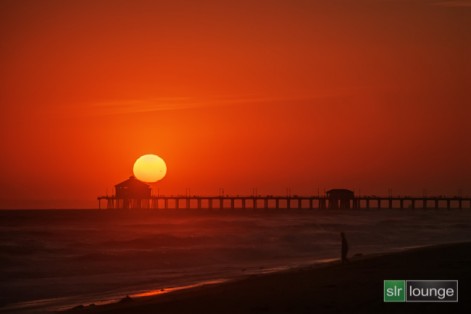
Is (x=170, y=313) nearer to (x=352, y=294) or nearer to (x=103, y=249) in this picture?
(x=352, y=294)

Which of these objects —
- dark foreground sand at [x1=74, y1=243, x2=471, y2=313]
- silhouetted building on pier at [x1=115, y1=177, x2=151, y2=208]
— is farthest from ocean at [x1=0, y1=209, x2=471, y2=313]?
silhouetted building on pier at [x1=115, y1=177, x2=151, y2=208]

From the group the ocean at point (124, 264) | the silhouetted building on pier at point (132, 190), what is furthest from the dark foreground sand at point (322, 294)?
the silhouetted building on pier at point (132, 190)

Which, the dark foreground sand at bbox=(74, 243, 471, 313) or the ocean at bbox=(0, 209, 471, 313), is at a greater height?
the dark foreground sand at bbox=(74, 243, 471, 313)

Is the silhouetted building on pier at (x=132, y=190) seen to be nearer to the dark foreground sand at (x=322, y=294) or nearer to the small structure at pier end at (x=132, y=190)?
the small structure at pier end at (x=132, y=190)

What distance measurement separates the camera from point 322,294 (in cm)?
1344

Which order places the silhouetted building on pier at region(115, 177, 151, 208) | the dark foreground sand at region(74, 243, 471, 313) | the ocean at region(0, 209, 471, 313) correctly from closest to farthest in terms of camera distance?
the dark foreground sand at region(74, 243, 471, 313), the ocean at region(0, 209, 471, 313), the silhouetted building on pier at region(115, 177, 151, 208)

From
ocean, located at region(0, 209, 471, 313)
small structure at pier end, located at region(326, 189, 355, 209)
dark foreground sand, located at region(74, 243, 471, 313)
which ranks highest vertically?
dark foreground sand, located at region(74, 243, 471, 313)

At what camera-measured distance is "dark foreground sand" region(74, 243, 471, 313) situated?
1160 cm

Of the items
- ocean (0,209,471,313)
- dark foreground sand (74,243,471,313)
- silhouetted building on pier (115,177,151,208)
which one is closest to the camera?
dark foreground sand (74,243,471,313)

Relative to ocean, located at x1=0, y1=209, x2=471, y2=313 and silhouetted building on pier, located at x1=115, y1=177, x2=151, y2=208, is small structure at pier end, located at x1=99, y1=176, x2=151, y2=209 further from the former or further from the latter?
ocean, located at x1=0, y1=209, x2=471, y2=313

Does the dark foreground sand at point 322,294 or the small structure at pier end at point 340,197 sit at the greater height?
the dark foreground sand at point 322,294

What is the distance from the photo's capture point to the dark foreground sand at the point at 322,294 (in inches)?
457

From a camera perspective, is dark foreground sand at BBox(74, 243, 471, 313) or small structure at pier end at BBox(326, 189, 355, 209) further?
small structure at pier end at BBox(326, 189, 355, 209)

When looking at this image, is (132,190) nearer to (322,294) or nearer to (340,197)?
(340,197)
